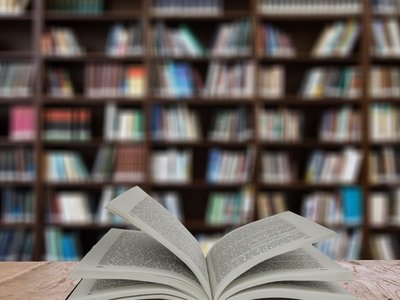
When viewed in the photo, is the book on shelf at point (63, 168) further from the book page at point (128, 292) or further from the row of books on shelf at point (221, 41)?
the book page at point (128, 292)

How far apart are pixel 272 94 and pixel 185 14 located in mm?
806

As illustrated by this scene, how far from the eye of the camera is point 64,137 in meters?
3.43

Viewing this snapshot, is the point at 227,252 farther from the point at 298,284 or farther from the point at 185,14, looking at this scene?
the point at 185,14

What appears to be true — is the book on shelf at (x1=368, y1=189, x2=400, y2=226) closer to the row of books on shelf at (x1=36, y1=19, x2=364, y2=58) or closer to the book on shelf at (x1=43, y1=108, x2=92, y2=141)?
the row of books on shelf at (x1=36, y1=19, x2=364, y2=58)

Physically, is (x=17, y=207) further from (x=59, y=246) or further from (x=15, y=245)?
(x=59, y=246)

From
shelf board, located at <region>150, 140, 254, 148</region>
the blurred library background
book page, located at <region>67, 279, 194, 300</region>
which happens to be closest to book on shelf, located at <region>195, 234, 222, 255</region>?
the blurred library background

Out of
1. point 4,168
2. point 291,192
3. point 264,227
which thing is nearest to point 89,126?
point 4,168

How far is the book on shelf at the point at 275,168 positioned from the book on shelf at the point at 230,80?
45cm

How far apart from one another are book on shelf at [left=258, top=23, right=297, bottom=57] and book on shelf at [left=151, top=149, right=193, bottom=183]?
90cm

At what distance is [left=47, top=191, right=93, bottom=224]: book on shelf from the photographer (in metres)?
3.41

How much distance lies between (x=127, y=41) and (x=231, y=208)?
1344mm

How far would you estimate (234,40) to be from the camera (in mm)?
3404

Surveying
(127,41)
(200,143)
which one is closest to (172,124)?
(200,143)

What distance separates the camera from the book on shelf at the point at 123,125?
3410 mm
